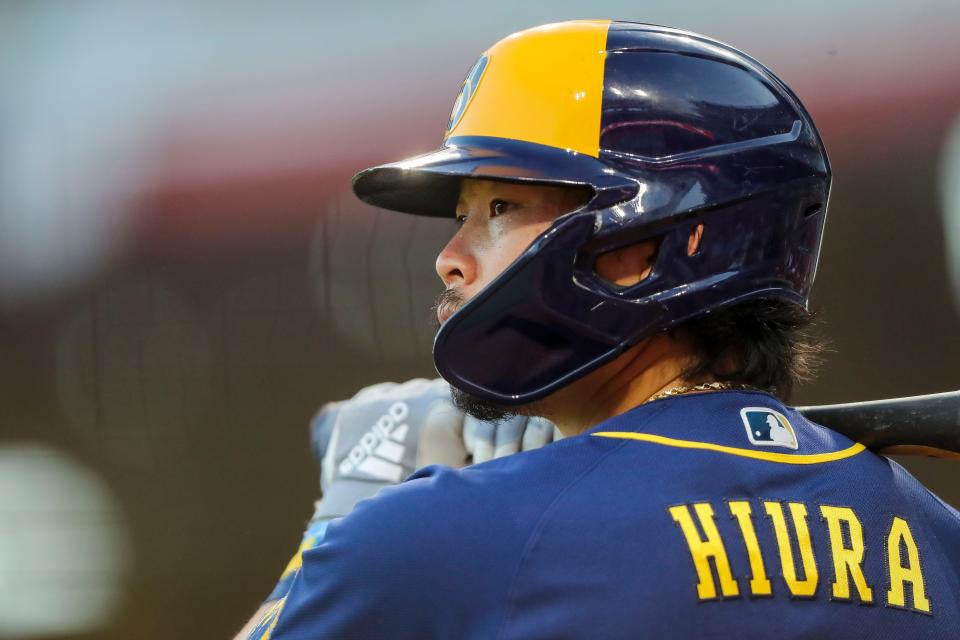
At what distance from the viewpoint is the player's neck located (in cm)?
104

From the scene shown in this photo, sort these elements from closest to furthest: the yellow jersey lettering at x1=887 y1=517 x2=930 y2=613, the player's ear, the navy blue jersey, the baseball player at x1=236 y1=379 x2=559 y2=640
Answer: the navy blue jersey, the yellow jersey lettering at x1=887 y1=517 x2=930 y2=613, the player's ear, the baseball player at x1=236 y1=379 x2=559 y2=640

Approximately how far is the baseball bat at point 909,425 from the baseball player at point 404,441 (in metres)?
0.51

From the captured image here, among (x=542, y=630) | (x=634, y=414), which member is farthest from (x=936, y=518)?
(x=542, y=630)

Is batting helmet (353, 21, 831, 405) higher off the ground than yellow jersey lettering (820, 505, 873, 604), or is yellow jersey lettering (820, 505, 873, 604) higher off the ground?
batting helmet (353, 21, 831, 405)

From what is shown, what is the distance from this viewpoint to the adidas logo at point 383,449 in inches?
61.6

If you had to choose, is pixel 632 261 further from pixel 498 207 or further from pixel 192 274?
pixel 192 274

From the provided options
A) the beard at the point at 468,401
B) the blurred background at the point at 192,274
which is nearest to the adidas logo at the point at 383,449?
the beard at the point at 468,401

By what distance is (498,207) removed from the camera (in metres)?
A: 1.05

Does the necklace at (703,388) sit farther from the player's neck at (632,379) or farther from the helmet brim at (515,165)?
the helmet brim at (515,165)

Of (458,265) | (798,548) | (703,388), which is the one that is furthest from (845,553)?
(458,265)

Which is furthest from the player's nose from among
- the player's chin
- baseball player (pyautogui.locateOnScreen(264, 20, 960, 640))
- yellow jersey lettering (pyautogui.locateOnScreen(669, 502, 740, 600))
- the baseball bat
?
the baseball bat

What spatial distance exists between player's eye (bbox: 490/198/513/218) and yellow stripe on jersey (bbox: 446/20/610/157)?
0.06 metres

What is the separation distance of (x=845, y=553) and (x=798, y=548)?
55 millimetres

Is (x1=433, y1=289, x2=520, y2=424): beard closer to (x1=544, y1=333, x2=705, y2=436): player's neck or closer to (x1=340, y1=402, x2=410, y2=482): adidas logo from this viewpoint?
→ (x1=544, y1=333, x2=705, y2=436): player's neck
